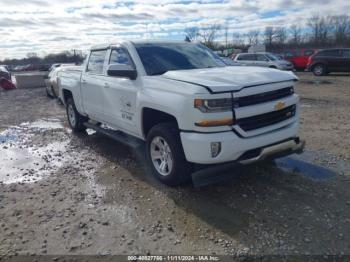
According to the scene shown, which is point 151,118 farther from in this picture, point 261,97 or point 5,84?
point 5,84

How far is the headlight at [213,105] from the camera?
3.70 metres

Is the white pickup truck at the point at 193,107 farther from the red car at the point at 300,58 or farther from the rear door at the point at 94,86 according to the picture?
the red car at the point at 300,58

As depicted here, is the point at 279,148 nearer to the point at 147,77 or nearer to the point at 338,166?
the point at 338,166

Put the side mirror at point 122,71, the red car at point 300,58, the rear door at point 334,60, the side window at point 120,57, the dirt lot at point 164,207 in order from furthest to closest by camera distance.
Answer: the red car at point 300,58, the rear door at point 334,60, the side window at point 120,57, the side mirror at point 122,71, the dirt lot at point 164,207

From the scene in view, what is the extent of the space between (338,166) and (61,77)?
249 inches

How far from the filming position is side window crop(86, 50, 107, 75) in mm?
6039

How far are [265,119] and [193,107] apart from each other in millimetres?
984

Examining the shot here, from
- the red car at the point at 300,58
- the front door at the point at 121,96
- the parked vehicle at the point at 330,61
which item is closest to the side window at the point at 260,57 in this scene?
the parked vehicle at the point at 330,61

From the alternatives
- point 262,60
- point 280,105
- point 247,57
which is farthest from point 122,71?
point 247,57

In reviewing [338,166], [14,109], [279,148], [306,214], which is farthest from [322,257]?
[14,109]

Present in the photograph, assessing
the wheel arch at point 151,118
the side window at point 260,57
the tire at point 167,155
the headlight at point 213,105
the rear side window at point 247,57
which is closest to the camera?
the headlight at point 213,105

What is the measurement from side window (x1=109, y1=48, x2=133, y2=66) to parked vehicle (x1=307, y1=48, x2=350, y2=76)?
1925 centimetres

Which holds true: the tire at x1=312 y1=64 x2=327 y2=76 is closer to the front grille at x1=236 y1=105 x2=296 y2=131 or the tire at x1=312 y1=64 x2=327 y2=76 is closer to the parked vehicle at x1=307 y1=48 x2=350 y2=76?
the parked vehicle at x1=307 y1=48 x2=350 y2=76

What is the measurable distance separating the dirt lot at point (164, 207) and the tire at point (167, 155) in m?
0.22
